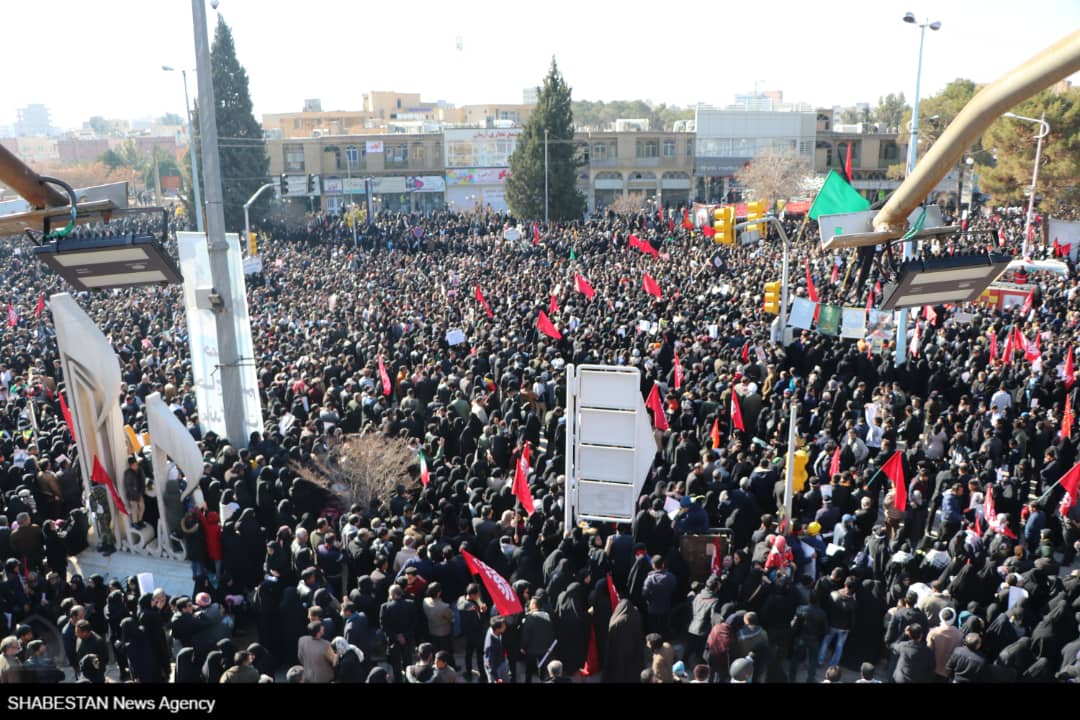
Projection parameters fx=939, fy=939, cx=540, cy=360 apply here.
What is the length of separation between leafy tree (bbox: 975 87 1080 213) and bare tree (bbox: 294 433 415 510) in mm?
29584

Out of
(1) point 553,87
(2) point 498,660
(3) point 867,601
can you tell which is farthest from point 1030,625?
(1) point 553,87

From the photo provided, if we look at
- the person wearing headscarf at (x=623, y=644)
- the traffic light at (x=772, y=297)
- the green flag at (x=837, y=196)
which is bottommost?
the person wearing headscarf at (x=623, y=644)

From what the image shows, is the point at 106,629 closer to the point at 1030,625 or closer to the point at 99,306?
the point at 1030,625

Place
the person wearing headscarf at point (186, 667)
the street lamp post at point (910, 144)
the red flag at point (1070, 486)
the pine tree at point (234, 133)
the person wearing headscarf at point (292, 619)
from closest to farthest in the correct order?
the person wearing headscarf at point (186, 667) → the person wearing headscarf at point (292, 619) → the red flag at point (1070, 486) → the street lamp post at point (910, 144) → the pine tree at point (234, 133)

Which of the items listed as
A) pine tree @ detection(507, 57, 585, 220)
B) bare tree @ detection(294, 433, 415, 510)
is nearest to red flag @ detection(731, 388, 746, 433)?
bare tree @ detection(294, 433, 415, 510)

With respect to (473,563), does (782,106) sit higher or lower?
higher

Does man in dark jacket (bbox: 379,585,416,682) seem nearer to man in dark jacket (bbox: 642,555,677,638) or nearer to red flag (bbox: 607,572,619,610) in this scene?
red flag (bbox: 607,572,619,610)

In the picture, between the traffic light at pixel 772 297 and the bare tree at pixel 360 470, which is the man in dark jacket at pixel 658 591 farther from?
the traffic light at pixel 772 297

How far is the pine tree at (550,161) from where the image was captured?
50.2m

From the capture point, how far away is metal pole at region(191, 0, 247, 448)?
10.4m

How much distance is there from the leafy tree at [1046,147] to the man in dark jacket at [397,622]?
32164 mm

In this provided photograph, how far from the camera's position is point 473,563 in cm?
717

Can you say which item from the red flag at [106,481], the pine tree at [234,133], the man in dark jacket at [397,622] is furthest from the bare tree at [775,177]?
the man in dark jacket at [397,622]

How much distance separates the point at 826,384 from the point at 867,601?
7534mm
